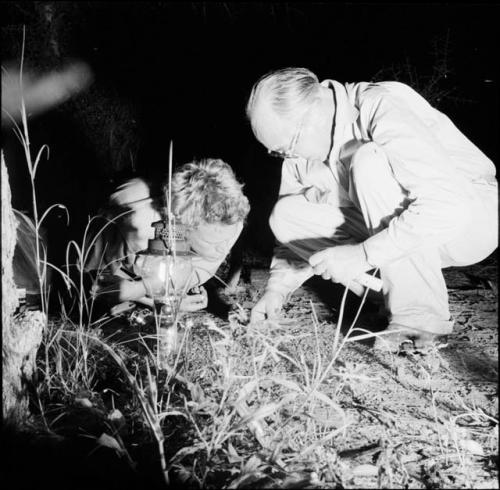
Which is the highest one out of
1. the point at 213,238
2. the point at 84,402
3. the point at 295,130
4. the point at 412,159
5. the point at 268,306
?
the point at 295,130

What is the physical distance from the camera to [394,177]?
206 cm

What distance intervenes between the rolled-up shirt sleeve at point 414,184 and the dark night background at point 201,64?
10.0ft

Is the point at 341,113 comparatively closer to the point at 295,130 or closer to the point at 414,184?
the point at 295,130

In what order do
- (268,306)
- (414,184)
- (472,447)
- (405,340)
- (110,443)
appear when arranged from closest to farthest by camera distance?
(110,443)
(472,447)
(414,184)
(405,340)
(268,306)

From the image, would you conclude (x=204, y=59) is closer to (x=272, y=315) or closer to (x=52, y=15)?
(x=52, y=15)

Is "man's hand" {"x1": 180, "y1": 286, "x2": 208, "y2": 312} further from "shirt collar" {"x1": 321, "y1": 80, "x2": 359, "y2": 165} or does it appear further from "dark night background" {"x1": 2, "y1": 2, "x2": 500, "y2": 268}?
"dark night background" {"x1": 2, "y1": 2, "x2": 500, "y2": 268}

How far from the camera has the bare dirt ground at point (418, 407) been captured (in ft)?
4.16

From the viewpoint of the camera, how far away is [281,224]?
2564 millimetres

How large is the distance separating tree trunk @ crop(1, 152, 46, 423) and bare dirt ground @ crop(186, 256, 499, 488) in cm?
71

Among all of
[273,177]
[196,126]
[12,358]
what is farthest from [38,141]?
[12,358]

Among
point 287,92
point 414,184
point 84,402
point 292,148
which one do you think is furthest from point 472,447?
point 287,92

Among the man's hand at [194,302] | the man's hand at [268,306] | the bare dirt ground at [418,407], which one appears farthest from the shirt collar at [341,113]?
the man's hand at [194,302]

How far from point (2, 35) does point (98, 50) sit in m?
0.93

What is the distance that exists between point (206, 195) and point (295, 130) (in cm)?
82
